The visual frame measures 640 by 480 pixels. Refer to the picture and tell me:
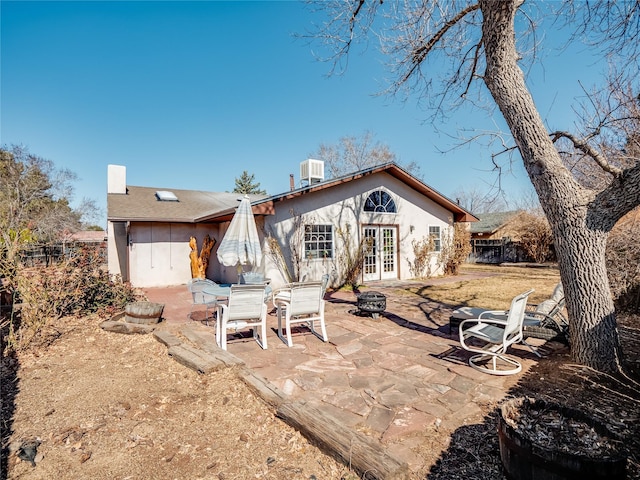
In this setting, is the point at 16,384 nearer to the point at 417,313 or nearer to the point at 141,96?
the point at 417,313

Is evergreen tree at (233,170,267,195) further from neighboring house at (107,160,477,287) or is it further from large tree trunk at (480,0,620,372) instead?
large tree trunk at (480,0,620,372)

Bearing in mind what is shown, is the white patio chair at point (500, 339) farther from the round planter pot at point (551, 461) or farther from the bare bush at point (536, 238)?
the bare bush at point (536, 238)

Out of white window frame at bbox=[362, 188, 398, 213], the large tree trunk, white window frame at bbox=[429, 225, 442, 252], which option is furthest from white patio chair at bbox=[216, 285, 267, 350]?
white window frame at bbox=[429, 225, 442, 252]

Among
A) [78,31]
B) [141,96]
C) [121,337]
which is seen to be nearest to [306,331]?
[121,337]

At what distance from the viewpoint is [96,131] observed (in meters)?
16.3

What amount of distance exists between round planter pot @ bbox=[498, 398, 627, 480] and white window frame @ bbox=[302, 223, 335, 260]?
369 inches

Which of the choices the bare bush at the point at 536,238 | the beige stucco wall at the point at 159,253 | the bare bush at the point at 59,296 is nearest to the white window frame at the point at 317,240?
the beige stucco wall at the point at 159,253

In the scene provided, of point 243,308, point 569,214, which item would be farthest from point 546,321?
point 243,308

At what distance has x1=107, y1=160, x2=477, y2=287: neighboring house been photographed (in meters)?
11.0

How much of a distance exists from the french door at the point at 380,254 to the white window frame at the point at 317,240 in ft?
5.11

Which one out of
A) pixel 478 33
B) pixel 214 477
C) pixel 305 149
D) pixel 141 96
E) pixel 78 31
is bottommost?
pixel 214 477

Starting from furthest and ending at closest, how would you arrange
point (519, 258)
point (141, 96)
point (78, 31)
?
point (519, 258) < point (141, 96) < point (78, 31)

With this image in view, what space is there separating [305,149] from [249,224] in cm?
2614

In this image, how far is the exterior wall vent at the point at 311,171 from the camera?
12.3m
